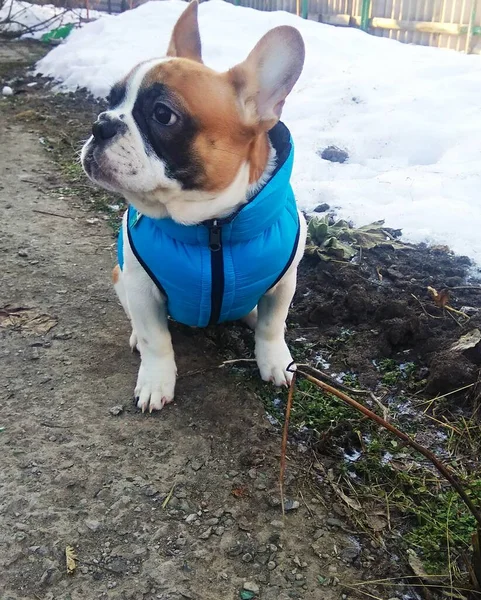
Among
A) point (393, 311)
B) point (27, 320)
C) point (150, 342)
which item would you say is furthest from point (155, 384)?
point (393, 311)

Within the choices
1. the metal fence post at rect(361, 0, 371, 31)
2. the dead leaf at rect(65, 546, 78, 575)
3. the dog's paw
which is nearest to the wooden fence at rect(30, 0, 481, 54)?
the metal fence post at rect(361, 0, 371, 31)

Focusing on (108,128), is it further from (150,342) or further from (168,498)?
(168,498)

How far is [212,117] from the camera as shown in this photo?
2557 mm

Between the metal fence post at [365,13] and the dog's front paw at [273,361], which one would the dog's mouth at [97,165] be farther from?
the metal fence post at [365,13]

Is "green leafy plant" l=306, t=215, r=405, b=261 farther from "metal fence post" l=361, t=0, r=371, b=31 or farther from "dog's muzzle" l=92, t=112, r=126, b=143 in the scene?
"metal fence post" l=361, t=0, r=371, b=31

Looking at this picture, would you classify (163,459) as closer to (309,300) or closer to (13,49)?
(309,300)

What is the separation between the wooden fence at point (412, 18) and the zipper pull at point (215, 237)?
38.4 feet

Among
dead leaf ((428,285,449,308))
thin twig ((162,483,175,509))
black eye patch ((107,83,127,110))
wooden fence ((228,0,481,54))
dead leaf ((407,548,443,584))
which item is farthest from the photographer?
wooden fence ((228,0,481,54))

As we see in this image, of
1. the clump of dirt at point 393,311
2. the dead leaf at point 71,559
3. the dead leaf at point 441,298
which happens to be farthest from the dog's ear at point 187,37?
the dead leaf at point 71,559

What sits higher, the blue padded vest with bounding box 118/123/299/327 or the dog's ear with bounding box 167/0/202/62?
the dog's ear with bounding box 167/0/202/62

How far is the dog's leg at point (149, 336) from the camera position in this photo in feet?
9.48

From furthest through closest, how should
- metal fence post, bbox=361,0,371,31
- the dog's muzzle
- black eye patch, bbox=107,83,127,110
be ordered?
metal fence post, bbox=361,0,371,31, black eye patch, bbox=107,83,127,110, the dog's muzzle

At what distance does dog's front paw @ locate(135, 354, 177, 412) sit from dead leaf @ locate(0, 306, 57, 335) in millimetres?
802

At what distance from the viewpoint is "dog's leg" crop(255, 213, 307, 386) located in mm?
3066
